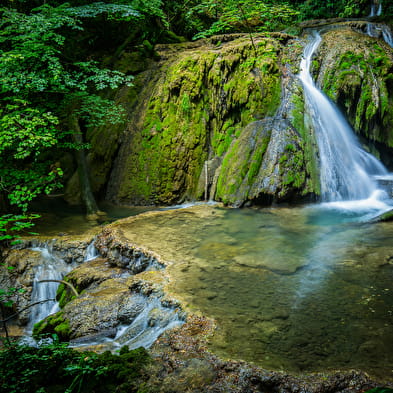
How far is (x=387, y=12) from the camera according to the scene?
14.9 meters

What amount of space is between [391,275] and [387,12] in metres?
15.2

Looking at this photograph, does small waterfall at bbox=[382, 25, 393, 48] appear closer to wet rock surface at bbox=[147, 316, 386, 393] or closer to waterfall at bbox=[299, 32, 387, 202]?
waterfall at bbox=[299, 32, 387, 202]

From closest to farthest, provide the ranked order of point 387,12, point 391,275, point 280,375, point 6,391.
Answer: point 6,391 < point 280,375 < point 391,275 < point 387,12

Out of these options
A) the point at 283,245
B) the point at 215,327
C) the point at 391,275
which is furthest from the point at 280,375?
the point at 283,245

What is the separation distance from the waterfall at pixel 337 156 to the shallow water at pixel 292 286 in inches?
77.2

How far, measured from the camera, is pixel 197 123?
1138 centimetres

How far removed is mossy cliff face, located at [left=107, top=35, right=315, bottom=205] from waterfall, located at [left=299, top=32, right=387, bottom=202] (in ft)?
3.95

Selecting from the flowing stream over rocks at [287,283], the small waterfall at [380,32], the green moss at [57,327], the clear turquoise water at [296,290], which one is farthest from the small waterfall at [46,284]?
the small waterfall at [380,32]

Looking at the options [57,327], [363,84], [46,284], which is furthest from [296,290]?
[363,84]

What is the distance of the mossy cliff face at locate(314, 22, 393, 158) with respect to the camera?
34.8ft

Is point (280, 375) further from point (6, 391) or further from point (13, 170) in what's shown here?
point (13, 170)

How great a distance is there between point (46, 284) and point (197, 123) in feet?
23.3

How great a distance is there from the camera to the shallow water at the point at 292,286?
3.19 meters

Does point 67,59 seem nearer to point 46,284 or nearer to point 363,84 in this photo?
point 46,284
